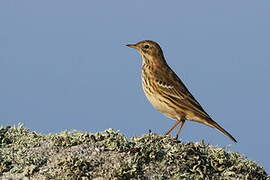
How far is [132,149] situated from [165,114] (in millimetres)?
2738

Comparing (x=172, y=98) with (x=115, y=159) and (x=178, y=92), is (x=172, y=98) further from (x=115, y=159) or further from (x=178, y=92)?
(x=115, y=159)

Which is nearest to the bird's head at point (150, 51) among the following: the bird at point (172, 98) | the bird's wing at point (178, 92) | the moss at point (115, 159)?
the bird at point (172, 98)

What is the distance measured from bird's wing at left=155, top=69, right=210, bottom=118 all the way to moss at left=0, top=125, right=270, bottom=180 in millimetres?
1784

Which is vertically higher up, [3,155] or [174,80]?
[174,80]

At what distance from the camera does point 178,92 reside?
34.7 ft

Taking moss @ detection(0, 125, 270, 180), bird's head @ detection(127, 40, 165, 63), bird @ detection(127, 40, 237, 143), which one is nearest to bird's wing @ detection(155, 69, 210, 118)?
bird @ detection(127, 40, 237, 143)

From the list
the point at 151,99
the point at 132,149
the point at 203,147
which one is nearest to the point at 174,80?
the point at 151,99

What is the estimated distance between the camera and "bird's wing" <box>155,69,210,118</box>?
34.0 feet

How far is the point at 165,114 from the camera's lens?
1052 cm

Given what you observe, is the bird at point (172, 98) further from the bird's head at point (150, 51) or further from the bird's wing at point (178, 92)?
the bird's head at point (150, 51)

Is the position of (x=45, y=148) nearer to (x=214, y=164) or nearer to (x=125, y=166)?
(x=125, y=166)

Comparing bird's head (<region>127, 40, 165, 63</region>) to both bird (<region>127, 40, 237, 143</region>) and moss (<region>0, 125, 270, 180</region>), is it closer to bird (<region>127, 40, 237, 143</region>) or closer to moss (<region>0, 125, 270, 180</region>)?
bird (<region>127, 40, 237, 143</region>)

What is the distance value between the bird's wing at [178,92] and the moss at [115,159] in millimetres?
1784

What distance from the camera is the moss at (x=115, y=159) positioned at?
7.39 metres
